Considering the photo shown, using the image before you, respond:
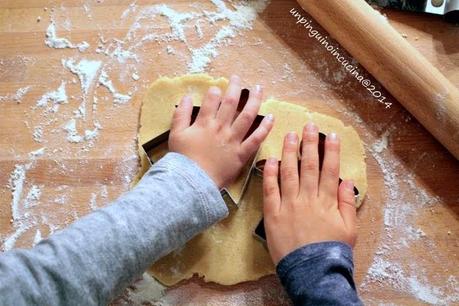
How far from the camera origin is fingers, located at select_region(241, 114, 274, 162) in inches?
36.4

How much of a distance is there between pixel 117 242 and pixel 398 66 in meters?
0.57

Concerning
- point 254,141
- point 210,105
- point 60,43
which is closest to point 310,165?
point 254,141

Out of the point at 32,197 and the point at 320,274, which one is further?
the point at 32,197

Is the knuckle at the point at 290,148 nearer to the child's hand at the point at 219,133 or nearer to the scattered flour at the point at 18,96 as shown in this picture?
the child's hand at the point at 219,133

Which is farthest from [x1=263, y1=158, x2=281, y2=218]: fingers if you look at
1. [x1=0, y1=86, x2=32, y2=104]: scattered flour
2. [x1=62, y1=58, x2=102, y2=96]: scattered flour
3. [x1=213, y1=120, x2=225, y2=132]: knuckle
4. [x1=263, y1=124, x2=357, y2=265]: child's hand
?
[x1=0, y1=86, x2=32, y2=104]: scattered flour

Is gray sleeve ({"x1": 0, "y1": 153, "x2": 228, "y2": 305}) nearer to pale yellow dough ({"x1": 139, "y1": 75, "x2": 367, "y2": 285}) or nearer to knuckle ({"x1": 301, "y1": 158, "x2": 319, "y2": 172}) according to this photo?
pale yellow dough ({"x1": 139, "y1": 75, "x2": 367, "y2": 285})

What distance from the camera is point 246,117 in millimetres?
937

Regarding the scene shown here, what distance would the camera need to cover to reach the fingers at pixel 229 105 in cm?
94

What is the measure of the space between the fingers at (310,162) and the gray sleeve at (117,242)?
15 centimetres

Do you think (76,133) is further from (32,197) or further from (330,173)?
(330,173)

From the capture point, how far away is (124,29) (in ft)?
3.39

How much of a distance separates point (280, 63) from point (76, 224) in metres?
0.48

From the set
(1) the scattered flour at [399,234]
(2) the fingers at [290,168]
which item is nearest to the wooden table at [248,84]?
(1) the scattered flour at [399,234]

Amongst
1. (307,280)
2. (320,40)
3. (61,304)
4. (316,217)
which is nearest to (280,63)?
(320,40)
